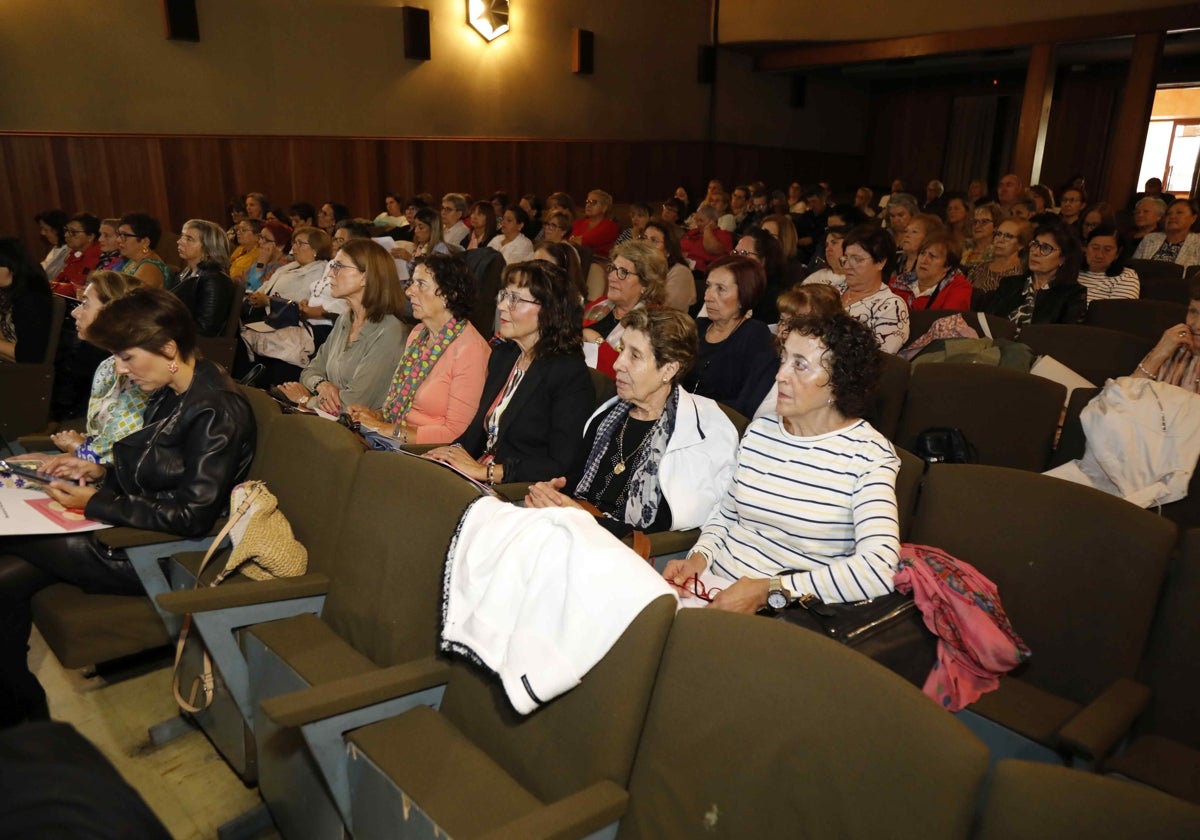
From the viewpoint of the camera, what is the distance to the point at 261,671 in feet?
6.46

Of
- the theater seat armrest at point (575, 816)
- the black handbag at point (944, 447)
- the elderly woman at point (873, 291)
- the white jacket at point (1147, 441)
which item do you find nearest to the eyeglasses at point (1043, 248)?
the elderly woman at point (873, 291)

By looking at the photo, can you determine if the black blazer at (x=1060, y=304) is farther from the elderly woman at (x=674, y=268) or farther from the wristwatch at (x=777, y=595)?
the wristwatch at (x=777, y=595)

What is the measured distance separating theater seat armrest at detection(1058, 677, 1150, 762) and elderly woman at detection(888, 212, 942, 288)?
327 cm

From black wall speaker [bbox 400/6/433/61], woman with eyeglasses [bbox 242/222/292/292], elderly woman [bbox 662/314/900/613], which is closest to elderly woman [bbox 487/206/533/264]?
woman with eyeglasses [bbox 242/222/292/292]

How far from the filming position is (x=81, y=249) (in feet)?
21.7

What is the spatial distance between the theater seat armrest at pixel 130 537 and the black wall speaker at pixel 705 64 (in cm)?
1258

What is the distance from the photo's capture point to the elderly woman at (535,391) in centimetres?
280

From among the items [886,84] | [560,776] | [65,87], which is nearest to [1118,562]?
[560,776]

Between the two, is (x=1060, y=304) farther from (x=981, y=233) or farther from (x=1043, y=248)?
(x=981, y=233)

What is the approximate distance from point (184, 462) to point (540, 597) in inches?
57.3

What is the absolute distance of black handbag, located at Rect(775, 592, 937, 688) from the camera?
174 cm

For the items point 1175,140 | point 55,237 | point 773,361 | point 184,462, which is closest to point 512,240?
point 55,237

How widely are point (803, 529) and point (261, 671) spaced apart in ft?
4.38

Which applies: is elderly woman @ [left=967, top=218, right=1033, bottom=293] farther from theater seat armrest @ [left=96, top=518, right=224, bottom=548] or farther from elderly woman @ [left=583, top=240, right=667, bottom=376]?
theater seat armrest @ [left=96, top=518, right=224, bottom=548]
